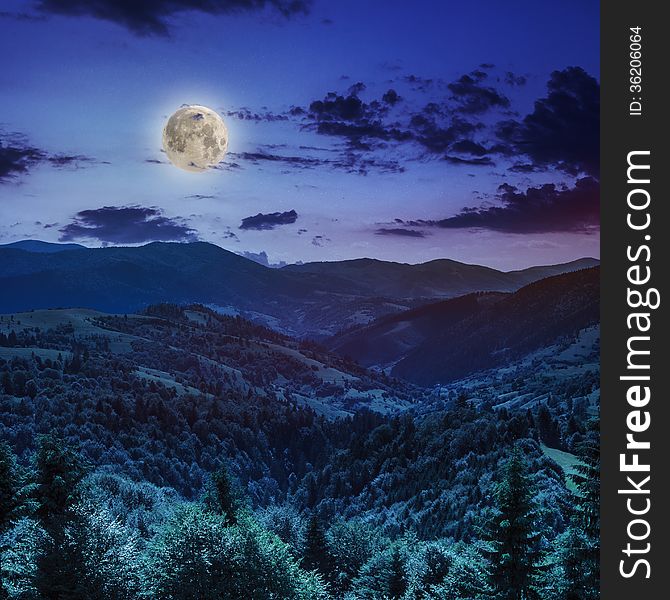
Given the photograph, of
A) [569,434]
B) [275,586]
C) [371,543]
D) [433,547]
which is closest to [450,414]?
[569,434]

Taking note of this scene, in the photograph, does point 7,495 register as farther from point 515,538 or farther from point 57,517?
point 515,538

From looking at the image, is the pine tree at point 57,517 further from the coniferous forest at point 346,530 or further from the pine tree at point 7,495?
the pine tree at point 7,495

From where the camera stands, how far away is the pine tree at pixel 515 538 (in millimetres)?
31234

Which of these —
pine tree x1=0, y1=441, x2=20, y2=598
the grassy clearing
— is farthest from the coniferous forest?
the grassy clearing

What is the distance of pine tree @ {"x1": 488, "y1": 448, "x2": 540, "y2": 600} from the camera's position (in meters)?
31.2

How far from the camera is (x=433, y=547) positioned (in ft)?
212

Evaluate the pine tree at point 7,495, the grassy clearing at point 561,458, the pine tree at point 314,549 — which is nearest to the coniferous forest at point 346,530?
the pine tree at point 7,495

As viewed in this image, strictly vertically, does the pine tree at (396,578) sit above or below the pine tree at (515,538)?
below

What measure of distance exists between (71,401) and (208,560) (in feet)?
595

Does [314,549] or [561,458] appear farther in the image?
[561,458]

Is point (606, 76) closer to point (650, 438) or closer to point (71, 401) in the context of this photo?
point (650, 438)

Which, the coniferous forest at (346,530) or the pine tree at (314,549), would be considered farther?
the pine tree at (314,549)

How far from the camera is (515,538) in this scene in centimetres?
3141

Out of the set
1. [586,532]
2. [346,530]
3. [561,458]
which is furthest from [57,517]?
[561,458]
